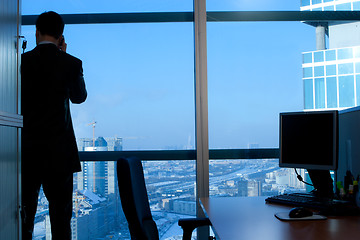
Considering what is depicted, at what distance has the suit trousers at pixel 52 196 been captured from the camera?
2.34m

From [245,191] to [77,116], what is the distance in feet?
5.21

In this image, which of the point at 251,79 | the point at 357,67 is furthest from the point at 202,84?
the point at 357,67

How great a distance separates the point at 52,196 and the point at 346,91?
2535 millimetres

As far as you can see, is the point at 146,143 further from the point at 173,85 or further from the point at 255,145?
the point at 255,145

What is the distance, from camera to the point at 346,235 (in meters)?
1.48

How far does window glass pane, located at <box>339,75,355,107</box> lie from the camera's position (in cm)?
343

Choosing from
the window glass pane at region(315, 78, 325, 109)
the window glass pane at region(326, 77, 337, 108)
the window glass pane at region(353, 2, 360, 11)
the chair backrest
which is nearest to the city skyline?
the window glass pane at region(315, 78, 325, 109)

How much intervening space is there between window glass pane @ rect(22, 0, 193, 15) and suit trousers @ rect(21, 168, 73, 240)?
169 centimetres

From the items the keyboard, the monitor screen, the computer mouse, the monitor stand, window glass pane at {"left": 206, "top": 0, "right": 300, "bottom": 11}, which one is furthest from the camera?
window glass pane at {"left": 206, "top": 0, "right": 300, "bottom": 11}

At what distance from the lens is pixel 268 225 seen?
1.67m

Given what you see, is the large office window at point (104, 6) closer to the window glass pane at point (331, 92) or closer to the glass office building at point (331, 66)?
the glass office building at point (331, 66)

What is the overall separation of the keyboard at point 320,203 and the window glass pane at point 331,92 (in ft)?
4.40

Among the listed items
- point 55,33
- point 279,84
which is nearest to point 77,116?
point 55,33

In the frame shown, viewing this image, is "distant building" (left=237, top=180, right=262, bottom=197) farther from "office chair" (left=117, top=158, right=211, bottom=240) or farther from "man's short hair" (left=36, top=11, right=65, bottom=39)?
"man's short hair" (left=36, top=11, right=65, bottom=39)
